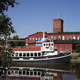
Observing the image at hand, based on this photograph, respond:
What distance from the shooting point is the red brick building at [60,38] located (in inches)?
4173

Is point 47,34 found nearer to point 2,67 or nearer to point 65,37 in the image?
point 65,37

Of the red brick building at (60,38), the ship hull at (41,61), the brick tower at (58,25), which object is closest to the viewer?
the ship hull at (41,61)

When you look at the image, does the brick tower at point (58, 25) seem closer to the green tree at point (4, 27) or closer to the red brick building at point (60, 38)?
the red brick building at point (60, 38)

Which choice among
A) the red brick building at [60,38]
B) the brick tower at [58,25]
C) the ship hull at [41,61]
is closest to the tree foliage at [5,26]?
the ship hull at [41,61]

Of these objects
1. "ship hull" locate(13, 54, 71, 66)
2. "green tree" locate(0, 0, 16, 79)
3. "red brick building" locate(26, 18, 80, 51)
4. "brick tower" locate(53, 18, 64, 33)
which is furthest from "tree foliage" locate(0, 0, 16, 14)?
"brick tower" locate(53, 18, 64, 33)

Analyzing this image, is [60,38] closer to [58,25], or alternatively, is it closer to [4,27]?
[58,25]

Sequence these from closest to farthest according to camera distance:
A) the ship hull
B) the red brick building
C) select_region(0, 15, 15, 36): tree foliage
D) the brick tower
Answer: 1. select_region(0, 15, 15, 36): tree foliage
2. the ship hull
3. the red brick building
4. the brick tower

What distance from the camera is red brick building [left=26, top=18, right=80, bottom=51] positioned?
106 metres

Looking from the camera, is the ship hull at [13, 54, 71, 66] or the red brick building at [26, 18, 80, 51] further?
the red brick building at [26, 18, 80, 51]

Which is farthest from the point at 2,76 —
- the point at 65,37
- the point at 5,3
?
the point at 65,37

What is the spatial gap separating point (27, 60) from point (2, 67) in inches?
2082

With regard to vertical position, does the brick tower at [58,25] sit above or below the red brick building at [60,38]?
above

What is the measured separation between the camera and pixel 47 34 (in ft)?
411

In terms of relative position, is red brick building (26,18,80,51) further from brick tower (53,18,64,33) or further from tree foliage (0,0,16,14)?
tree foliage (0,0,16,14)
